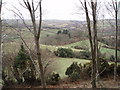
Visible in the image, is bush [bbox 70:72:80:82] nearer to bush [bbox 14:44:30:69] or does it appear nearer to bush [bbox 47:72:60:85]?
bush [bbox 47:72:60:85]

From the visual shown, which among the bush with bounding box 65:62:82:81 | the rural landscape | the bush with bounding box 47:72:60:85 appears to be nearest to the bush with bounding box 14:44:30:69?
the rural landscape

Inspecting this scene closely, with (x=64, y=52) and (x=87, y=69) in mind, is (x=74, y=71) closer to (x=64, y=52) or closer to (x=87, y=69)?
(x=87, y=69)

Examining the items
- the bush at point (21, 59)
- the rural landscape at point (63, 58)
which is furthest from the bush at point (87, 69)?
the bush at point (21, 59)

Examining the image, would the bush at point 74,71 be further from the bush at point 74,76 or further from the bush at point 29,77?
the bush at point 29,77

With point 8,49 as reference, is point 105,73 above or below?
below

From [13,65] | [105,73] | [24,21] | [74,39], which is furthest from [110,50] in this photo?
[24,21]

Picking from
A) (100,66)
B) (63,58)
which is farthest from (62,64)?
(100,66)

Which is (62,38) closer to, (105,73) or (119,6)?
(105,73)
